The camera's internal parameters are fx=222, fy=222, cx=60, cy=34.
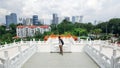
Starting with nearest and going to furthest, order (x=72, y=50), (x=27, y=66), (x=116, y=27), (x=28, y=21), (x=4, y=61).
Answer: (x=4, y=61)
(x=27, y=66)
(x=72, y=50)
(x=116, y=27)
(x=28, y=21)

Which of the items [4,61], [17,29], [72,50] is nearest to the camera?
[4,61]

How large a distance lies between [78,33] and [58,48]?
72371 mm

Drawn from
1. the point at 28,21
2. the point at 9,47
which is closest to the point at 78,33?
the point at 9,47

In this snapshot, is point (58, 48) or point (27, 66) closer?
point (27, 66)

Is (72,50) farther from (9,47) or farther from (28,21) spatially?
(28,21)

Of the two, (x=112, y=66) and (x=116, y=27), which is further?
(x=116, y=27)

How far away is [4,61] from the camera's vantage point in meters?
7.81

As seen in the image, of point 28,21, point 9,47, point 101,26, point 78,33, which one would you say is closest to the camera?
point 9,47

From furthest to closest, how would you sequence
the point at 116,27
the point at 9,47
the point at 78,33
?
the point at 116,27, the point at 78,33, the point at 9,47

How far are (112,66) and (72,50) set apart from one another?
10.1 meters

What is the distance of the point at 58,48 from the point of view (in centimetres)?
1659

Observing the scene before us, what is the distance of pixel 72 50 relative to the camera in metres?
17.9

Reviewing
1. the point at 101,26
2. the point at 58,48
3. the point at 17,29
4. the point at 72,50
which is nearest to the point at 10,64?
the point at 58,48

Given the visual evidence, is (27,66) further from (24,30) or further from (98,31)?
(24,30)
